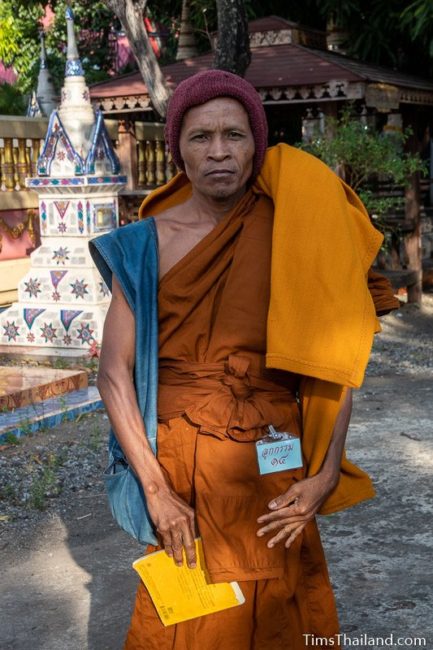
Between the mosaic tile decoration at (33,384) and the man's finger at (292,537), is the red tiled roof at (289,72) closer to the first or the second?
the mosaic tile decoration at (33,384)

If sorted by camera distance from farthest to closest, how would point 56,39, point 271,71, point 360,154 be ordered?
point 56,39 → point 271,71 → point 360,154

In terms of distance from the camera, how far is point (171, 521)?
238cm

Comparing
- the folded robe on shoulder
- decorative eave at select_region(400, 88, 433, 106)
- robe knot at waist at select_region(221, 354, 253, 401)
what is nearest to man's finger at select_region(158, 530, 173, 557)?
robe knot at waist at select_region(221, 354, 253, 401)

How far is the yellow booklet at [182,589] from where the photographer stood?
93.8 inches

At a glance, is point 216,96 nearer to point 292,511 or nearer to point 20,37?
point 292,511

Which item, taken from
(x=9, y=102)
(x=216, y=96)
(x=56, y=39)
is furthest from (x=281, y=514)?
(x=56, y=39)

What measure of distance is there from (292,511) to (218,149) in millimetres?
842

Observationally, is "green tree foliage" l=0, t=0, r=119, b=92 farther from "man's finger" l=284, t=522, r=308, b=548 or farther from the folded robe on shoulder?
"man's finger" l=284, t=522, r=308, b=548

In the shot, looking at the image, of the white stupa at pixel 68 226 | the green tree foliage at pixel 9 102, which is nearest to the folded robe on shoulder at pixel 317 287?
the white stupa at pixel 68 226

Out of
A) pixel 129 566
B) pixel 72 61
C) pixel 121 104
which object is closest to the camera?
pixel 129 566

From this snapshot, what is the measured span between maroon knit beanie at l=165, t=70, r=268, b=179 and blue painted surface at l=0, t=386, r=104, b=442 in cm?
383

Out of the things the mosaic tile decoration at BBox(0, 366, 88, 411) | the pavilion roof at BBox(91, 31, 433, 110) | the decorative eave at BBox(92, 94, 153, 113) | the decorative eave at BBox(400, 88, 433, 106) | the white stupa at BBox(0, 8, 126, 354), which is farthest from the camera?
the decorative eave at BBox(92, 94, 153, 113)

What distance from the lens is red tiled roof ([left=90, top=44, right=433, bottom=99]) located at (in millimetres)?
10195

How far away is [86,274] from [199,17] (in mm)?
7376
